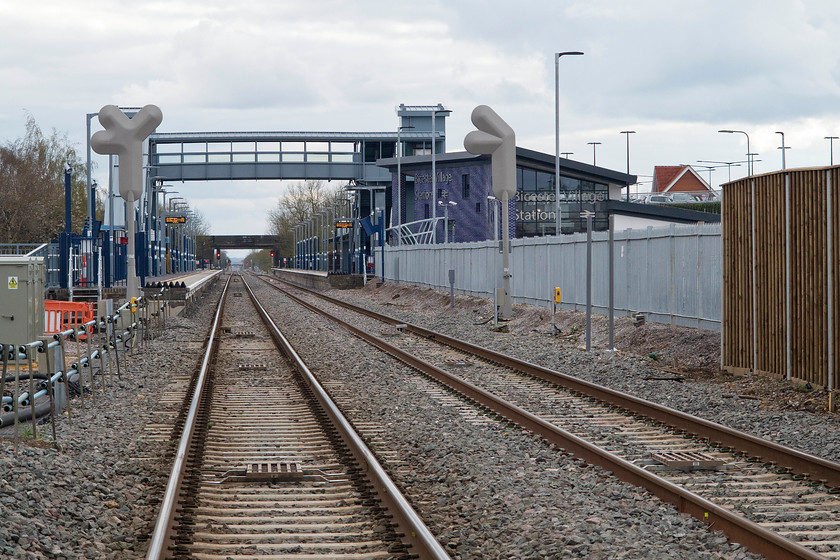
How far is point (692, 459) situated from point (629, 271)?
15273 millimetres

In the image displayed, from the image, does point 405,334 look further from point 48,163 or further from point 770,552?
point 48,163

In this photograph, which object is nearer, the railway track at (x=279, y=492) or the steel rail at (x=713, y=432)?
the railway track at (x=279, y=492)

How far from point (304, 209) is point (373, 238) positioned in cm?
8991

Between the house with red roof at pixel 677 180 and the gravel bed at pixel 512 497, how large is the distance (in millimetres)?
120233

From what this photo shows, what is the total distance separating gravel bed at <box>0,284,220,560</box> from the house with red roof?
4782 inches

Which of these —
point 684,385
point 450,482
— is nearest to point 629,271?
point 684,385

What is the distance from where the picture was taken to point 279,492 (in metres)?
8.50

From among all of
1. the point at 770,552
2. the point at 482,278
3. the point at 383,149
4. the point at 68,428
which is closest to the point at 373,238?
A: the point at 383,149

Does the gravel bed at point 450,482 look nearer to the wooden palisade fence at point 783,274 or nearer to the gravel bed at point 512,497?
the gravel bed at point 512,497

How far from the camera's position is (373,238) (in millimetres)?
85688

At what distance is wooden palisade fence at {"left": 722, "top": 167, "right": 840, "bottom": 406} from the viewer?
13664mm

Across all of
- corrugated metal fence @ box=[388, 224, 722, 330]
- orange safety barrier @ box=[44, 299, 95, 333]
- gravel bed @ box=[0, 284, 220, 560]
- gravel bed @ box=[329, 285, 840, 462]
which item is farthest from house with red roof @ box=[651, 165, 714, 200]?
gravel bed @ box=[0, 284, 220, 560]

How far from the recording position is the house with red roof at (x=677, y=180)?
434ft

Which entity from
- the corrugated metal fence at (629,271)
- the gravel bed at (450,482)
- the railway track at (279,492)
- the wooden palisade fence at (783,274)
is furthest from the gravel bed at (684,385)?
the railway track at (279,492)
